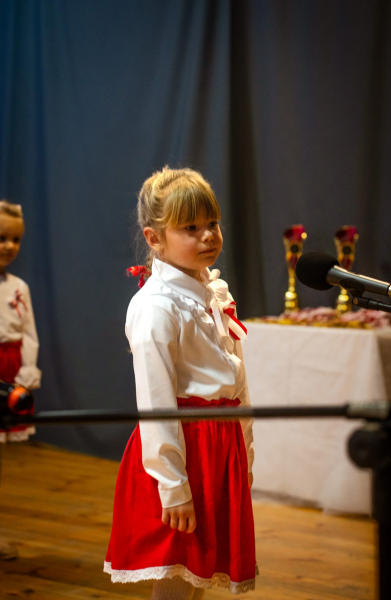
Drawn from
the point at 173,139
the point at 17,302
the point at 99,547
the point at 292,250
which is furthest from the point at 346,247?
the point at 99,547

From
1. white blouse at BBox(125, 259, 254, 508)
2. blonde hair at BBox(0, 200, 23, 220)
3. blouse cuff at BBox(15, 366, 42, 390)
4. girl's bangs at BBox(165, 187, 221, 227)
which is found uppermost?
girl's bangs at BBox(165, 187, 221, 227)

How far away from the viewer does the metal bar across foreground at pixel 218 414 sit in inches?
27.0

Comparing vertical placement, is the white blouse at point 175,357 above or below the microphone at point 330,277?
below

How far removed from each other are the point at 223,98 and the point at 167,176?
1924mm

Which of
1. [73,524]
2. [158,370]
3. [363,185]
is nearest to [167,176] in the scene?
[158,370]

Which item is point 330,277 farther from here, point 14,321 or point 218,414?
point 14,321

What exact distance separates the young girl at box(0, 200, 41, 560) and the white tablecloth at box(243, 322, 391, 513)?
→ 882 millimetres

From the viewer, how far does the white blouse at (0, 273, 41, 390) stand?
2.34m

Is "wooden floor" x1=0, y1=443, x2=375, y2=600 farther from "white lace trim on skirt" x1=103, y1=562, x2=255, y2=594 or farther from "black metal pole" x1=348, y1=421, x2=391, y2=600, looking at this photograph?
"black metal pole" x1=348, y1=421, x2=391, y2=600

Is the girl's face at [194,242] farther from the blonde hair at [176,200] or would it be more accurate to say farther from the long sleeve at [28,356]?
the long sleeve at [28,356]

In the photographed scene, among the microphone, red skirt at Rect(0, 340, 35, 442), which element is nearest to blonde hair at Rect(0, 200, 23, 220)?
red skirt at Rect(0, 340, 35, 442)

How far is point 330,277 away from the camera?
1.04 metres

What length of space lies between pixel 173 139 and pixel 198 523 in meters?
2.36

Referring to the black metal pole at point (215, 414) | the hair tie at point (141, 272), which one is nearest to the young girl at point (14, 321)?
the hair tie at point (141, 272)
